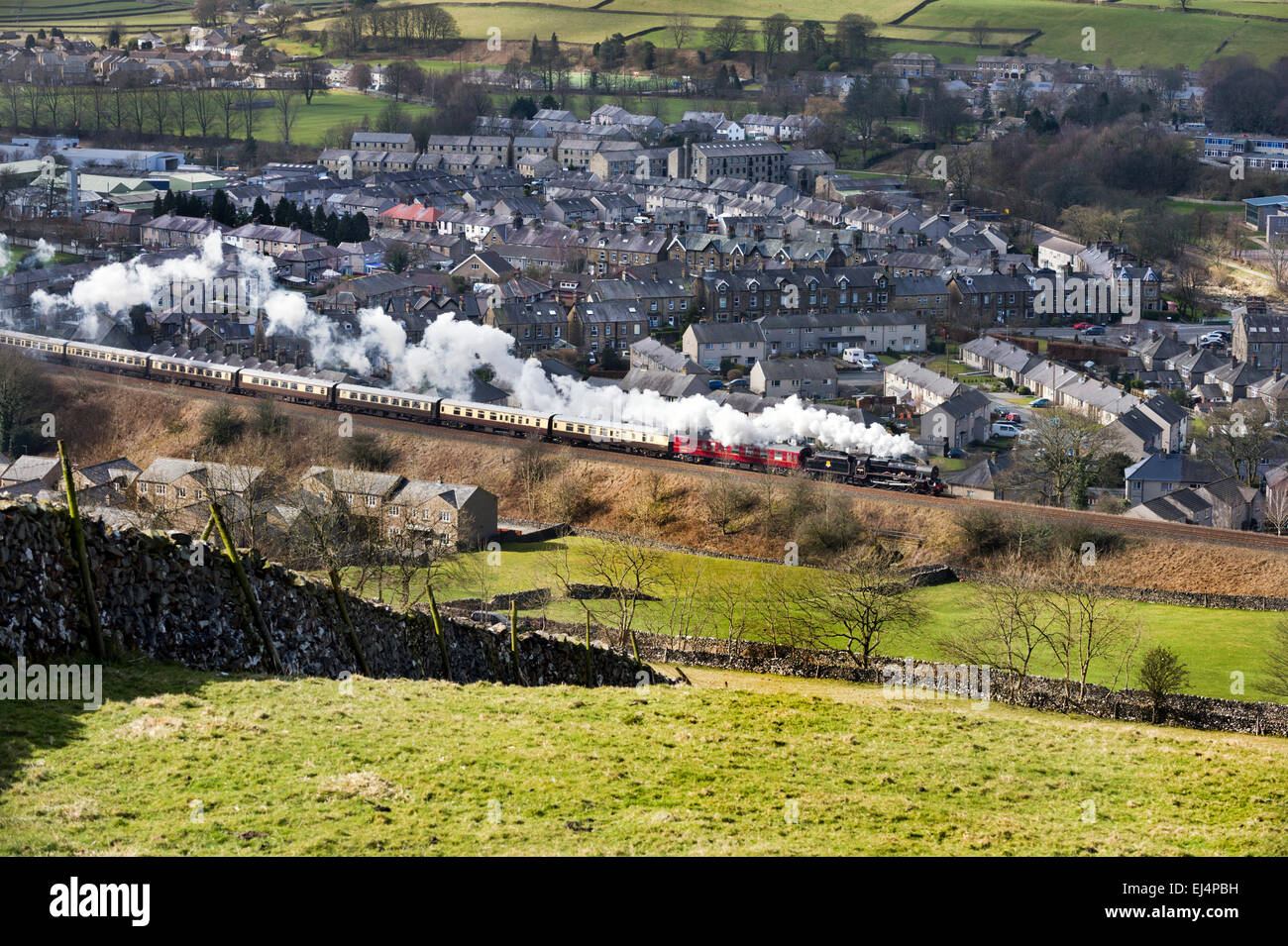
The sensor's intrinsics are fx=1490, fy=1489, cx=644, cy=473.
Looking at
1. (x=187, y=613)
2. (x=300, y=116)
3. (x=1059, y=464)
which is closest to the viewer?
(x=187, y=613)

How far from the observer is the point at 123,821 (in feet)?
39.4

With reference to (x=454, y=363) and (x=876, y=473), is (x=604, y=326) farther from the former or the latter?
(x=876, y=473)

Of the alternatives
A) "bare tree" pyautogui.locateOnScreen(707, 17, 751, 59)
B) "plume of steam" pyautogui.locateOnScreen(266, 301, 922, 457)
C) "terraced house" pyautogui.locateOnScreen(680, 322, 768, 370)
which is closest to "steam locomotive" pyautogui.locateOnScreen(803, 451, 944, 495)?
"plume of steam" pyautogui.locateOnScreen(266, 301, 922, 457)

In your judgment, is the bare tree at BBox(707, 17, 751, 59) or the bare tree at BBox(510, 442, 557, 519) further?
the bare tree at BBox(707, 17, 751, 59)

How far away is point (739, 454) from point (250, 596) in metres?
40.9

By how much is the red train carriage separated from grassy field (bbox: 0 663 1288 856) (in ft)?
118

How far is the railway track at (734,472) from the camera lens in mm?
50000

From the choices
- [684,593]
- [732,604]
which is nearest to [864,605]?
[732,604]

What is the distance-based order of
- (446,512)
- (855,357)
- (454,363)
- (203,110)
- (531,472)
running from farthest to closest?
(203,110) → (855,357) → (454,363) → (531,472) → (446,512)

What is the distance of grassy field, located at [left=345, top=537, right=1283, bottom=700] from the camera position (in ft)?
131

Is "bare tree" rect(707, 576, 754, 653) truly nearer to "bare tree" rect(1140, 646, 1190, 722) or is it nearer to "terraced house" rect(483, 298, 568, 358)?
"bare tree" rect(1140, 646, 1190, 722)

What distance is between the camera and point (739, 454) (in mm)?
57781

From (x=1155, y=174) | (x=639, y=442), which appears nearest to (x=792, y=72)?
(x=1155, y=174)
